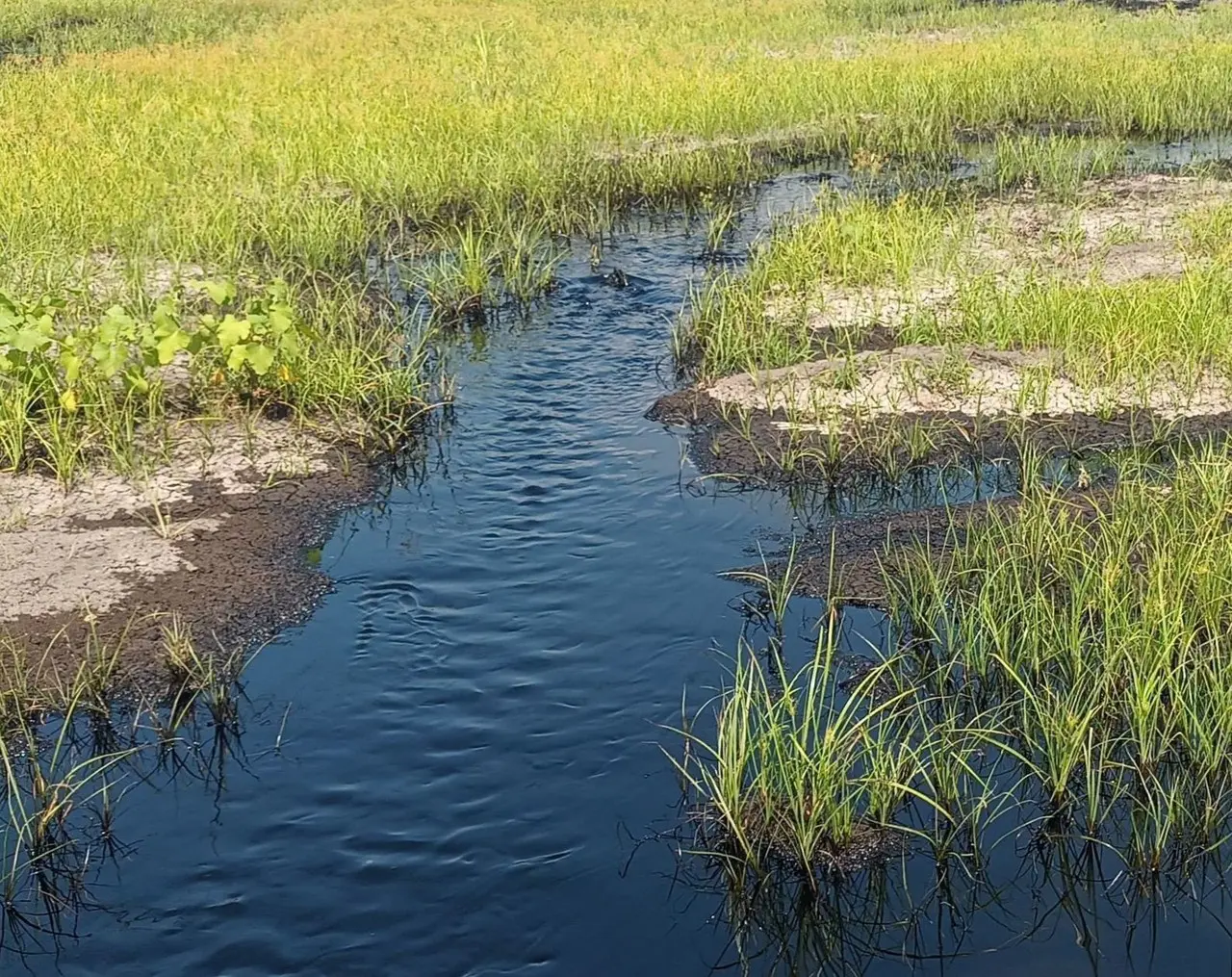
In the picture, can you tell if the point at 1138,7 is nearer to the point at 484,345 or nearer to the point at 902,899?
the point at 484,345

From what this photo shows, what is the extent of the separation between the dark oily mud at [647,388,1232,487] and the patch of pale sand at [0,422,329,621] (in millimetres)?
2213

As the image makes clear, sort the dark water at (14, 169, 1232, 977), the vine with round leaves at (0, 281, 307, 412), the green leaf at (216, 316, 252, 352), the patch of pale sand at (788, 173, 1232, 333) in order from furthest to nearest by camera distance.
→ the patch of pale sand at (788, 173, 1232, 333) → the green leaf at (216, 316, 252, 352) → the vine with round leaves at (0, 281, 307, 412) → the dark water at (14, 169, 1232, 977)

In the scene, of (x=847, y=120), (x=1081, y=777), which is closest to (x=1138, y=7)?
(x=847, y=120)

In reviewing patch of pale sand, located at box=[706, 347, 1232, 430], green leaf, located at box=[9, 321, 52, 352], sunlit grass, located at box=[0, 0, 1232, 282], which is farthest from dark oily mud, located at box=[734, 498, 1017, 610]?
sunlit grass, located at box=[0, 0, 1232, 282]

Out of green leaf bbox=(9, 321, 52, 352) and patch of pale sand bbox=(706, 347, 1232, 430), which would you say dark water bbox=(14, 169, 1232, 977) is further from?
green leaf bbox=(9, 321, 52, 352)

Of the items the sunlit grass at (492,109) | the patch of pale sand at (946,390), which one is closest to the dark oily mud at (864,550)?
the patch of pale sand at (946,390)

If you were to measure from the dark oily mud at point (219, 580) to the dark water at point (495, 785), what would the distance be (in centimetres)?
18

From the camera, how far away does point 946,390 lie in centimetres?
787

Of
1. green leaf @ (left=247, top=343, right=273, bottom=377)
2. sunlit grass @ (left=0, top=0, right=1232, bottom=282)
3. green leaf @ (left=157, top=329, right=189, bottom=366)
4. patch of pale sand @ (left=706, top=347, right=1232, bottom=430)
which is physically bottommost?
patch of pale sand @ (left=706, top=347, right=1232, bottom=430)

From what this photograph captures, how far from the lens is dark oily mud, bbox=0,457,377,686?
5.63 metres

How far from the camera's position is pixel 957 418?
760 cm

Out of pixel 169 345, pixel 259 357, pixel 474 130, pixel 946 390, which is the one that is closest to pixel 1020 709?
pixel 946 390

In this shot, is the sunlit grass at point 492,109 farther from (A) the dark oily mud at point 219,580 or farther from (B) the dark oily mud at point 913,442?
(B) the dark oily mud at point 913,442

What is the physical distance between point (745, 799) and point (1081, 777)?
1181 millimetres
